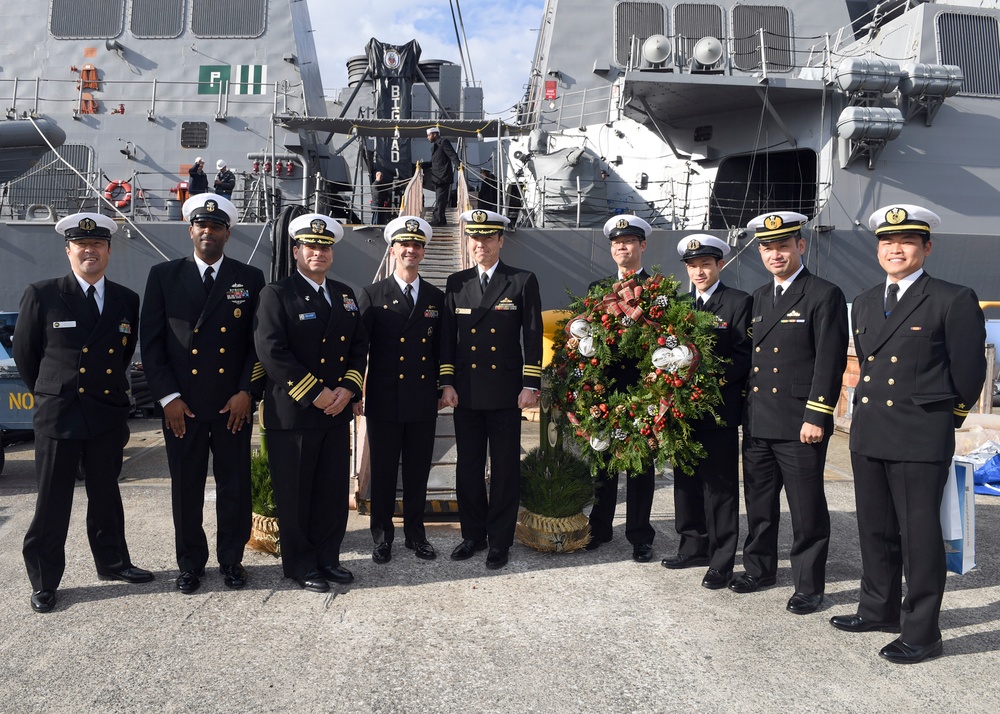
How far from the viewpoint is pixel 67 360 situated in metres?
3.56

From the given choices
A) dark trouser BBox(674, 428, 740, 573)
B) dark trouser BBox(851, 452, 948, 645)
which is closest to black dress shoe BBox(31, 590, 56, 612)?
dark trouser BBox(674, 428, 740, 573)

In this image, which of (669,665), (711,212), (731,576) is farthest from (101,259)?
(711,212)

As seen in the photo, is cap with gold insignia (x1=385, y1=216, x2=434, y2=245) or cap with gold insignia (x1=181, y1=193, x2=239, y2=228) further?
cap with gold insignia (x1=385, y1=216, x2=434, y2=245)

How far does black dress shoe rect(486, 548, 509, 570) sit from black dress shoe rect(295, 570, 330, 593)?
2.98 feet

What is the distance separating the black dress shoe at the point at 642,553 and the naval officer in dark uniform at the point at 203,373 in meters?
2.19

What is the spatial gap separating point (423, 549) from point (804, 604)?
2064mm

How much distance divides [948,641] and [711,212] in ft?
37.7

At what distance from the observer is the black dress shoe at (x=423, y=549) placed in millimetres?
4223

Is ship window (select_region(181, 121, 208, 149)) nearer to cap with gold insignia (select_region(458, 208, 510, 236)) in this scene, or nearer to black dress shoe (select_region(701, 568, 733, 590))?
cap with gold insignia (select_region(458, 208, 510, 236))

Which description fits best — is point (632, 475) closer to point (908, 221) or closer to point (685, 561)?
point (685, 561)

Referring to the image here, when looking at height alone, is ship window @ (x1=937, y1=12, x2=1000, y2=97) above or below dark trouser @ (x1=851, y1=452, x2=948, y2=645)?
above

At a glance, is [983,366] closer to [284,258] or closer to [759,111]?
[284,258]

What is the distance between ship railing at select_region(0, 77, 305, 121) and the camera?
15.1 m

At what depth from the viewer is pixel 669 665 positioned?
288cm
